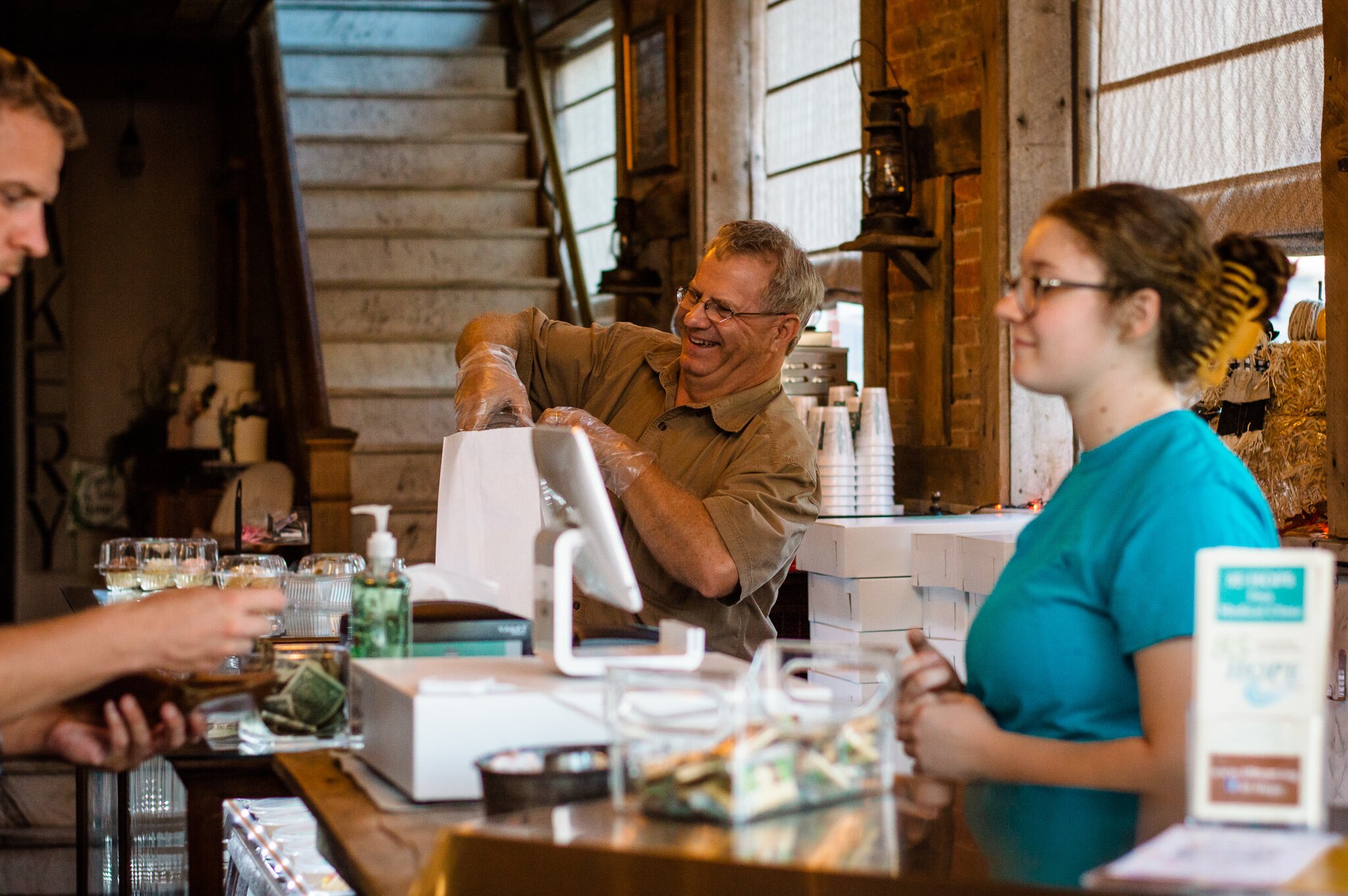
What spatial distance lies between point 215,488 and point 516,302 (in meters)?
1.70

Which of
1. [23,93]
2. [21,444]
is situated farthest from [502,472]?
[21,444]

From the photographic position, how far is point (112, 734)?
5.91 feet

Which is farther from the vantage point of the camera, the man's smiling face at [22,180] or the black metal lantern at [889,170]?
the black metal lantern at [889,170]

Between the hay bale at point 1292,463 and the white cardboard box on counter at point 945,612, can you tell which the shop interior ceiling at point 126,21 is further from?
the hay bale at point 1292,463

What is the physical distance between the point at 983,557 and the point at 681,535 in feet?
4.30

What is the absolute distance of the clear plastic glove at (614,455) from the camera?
276 centimetres

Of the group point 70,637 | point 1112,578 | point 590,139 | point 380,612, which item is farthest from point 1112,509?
point 590,139

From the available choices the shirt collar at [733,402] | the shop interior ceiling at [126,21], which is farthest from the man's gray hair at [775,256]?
the shop interior ceiling at [126,21]

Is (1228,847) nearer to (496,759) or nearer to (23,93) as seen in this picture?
(496,759)

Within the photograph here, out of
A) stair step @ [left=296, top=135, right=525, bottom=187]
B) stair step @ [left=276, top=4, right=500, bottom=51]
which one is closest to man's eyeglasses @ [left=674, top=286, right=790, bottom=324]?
stair step @ [left=296, top=135, right=525, bottom=187]

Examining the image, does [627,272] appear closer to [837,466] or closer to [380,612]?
[837,466]

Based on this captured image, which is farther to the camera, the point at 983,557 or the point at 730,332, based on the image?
the point at 983,557

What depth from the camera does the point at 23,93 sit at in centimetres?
172

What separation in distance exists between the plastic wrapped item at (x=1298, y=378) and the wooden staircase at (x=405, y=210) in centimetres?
337
